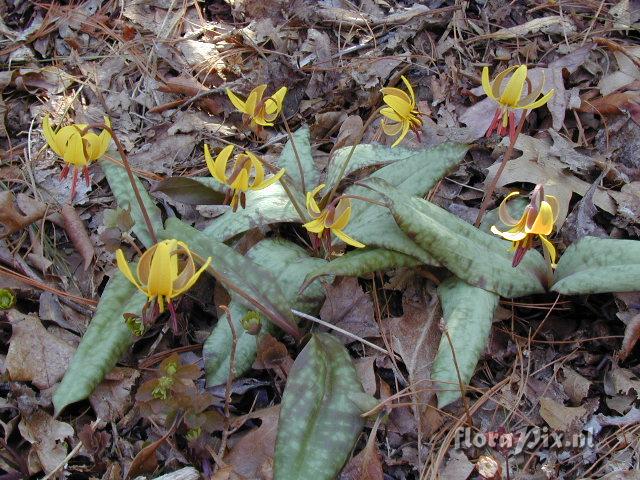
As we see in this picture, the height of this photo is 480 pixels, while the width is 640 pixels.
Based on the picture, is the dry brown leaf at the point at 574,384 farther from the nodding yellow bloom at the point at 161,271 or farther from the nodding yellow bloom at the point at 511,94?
the nodding yellow bloom at the point at 161,271

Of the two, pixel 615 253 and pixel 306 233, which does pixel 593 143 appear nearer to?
pixel 615 253

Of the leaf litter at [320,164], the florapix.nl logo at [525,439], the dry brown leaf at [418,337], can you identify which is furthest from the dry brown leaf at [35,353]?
the florapix.nl logo at [525,439]

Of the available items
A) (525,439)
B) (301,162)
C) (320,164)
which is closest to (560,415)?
(525,439)

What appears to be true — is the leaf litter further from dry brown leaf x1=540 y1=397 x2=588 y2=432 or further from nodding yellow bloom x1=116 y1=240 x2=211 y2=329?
nodding yellow bloom x1=116 y1=240 x2=211 y2=329

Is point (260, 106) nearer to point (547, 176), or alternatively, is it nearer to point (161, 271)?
point (161, 271)

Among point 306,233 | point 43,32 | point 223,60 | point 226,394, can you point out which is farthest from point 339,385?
point 43,32

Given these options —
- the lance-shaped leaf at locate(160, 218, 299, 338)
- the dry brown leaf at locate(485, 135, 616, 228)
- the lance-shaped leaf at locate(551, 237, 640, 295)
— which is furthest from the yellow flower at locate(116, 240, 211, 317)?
the dry brown leaf at locate(485, 135, 616, 228)
